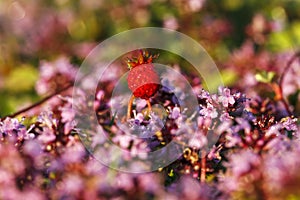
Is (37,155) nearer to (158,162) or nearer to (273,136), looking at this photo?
(158,162)

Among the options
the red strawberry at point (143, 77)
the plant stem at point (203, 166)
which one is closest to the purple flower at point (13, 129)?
the red strawberry at point (143, 77)

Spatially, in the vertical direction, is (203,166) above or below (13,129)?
below

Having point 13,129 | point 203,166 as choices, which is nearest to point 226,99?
point 203,166

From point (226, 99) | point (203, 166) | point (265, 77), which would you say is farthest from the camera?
point (265, 77)

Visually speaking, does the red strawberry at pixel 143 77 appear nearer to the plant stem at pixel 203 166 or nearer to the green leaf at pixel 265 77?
the plant stem at pixel 203 166

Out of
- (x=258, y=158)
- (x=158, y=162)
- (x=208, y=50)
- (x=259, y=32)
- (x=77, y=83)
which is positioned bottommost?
(x=258, y=158)

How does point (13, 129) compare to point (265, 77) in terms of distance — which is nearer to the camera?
point (13, 129)

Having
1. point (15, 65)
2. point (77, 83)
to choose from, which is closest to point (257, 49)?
point (15, 65)

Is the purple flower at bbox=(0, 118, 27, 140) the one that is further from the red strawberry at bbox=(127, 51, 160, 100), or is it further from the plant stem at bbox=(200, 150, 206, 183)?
the plant stem at bbox=(200, 150, 206, 183)

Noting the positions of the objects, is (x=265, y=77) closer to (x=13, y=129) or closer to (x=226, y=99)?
(x=226, y=99)
